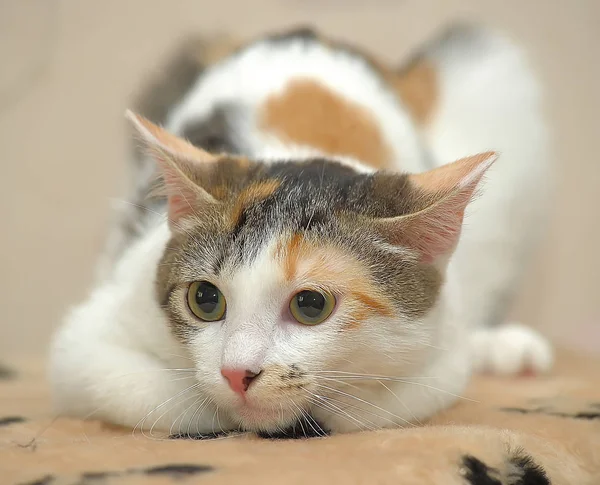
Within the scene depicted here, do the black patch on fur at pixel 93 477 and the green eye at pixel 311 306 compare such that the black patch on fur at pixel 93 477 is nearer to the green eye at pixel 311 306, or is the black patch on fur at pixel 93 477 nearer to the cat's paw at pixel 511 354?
the green eye at pixel 311 306

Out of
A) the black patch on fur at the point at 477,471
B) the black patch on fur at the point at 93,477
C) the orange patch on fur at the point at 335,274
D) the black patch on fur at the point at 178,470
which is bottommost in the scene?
the black patch on fur at the point at 93,477

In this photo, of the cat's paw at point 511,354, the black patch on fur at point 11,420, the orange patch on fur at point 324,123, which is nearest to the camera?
the black patch on fur at point 11,420

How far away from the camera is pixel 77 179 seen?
8.44 ft

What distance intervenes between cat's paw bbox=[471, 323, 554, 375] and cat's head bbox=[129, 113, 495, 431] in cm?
68

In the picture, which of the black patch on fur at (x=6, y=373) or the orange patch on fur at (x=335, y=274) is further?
the black patch on fur at (x=6, y=373)

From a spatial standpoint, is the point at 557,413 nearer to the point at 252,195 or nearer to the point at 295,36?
the point at 252,195

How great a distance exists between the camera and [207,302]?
41.1 inches

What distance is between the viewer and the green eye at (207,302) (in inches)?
40.8

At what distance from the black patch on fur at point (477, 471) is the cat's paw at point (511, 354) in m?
0.82

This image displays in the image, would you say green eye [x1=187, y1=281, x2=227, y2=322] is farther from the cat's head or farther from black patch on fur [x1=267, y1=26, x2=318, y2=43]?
black patch on fur [x1=267, y1=26, x2=318, y2=43]

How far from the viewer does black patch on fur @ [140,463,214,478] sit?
0.80 meters

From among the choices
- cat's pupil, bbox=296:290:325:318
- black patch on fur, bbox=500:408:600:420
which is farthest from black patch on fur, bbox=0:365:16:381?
black patch on fur, bbox=500:408:600:420

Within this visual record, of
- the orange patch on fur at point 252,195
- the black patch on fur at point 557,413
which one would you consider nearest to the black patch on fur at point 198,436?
the orange patch on fur at point 252,195

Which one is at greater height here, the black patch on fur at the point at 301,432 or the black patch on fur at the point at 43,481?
the black patch on fur at the point at 301,432
